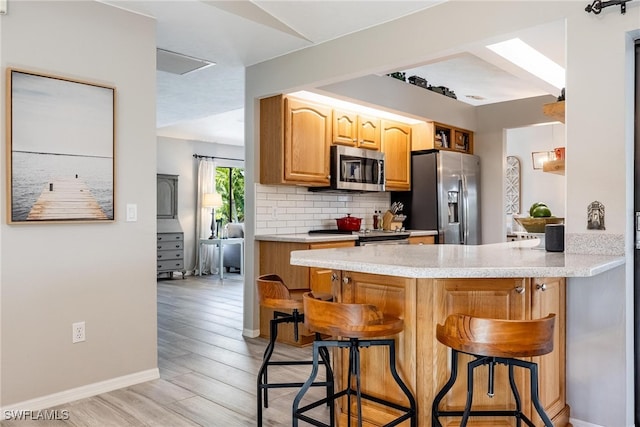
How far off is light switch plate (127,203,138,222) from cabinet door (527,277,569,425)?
8.14ft

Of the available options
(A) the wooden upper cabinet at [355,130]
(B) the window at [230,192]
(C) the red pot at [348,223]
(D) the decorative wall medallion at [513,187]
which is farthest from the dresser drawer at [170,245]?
(D) the decorative wall medallion at [513,187]

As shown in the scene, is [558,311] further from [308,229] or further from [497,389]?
[308,229]

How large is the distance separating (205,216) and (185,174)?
86 cm

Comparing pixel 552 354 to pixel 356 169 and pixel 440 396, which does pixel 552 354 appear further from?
pixel 356 169

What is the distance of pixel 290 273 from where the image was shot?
4.21m

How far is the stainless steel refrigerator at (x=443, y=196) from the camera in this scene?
222 inches

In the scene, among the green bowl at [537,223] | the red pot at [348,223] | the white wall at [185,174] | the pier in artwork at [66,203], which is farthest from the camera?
the white wall at [185,174]

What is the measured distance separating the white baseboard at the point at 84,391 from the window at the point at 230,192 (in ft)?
21.4

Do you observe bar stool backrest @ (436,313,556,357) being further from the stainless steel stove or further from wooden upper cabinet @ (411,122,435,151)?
wooden upper cabinet @ (411,122,435,151)

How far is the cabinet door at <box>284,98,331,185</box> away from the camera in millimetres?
4410

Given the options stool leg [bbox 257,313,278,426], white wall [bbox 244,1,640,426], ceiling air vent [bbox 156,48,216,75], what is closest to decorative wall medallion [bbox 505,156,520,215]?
ceiling air vent [bbox 156,48,216,75]

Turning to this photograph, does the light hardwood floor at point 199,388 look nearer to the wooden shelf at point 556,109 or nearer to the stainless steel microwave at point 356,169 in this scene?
the stainless steel microwave at point 356,169

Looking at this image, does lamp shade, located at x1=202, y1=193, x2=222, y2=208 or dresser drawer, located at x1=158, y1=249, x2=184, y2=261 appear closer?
dresser drawer, located at x1=158, y1=249, x2=184, y2=261

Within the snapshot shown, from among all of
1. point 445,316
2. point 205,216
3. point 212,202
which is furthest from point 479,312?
point 205,216
